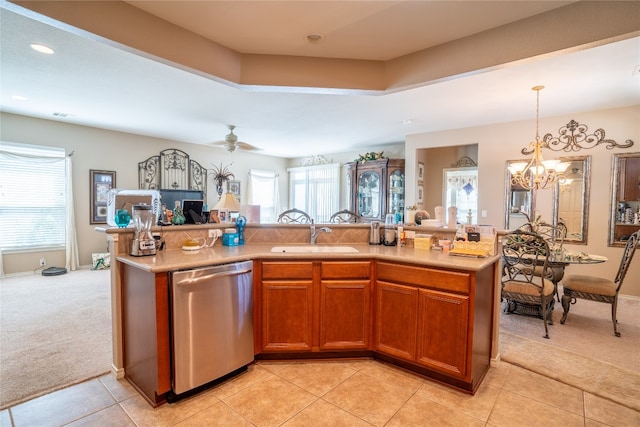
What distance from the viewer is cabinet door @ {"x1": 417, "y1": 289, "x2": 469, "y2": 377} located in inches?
80.7

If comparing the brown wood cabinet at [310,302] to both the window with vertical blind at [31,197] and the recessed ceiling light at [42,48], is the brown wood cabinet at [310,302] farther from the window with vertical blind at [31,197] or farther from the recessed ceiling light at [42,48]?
the window with vertical blind at [31,197]

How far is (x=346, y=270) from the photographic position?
2434 mm

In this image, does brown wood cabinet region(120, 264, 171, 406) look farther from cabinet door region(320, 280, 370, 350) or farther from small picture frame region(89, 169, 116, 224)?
small picture frame region(89, 169, 116, 224)

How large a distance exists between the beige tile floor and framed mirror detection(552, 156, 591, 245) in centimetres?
327

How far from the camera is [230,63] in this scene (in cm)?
276

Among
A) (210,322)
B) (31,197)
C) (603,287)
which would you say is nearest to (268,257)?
(210,322)

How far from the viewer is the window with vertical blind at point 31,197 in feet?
16.0

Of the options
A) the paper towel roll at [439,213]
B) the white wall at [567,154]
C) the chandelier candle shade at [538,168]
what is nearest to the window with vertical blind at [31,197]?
the paper towel roll at [439,213]

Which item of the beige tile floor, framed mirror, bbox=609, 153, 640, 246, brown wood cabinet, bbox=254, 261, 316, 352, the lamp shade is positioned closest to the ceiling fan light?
framed mirror, bbox=609, 153, 640, 246

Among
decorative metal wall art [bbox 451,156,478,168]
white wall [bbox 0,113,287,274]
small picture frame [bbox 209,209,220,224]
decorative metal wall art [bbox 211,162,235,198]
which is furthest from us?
decorative metal wall art [bbox 211,162,235,198]

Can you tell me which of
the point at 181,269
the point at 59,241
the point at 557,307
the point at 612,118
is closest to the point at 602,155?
the point at 612,118

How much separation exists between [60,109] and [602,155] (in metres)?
7.89

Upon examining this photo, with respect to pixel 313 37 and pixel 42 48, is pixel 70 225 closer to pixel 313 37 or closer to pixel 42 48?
pixel 42 48

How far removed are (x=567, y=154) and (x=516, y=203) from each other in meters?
0.96
